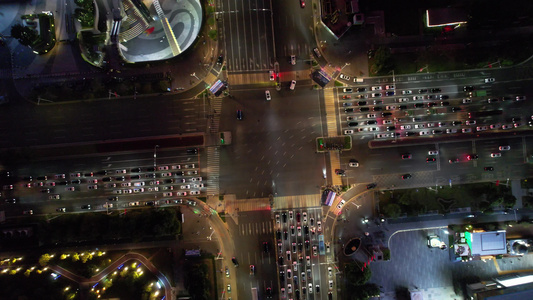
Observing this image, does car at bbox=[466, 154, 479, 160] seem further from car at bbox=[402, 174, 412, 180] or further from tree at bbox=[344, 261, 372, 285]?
tree at bbox=[344, 261, 372, 285]

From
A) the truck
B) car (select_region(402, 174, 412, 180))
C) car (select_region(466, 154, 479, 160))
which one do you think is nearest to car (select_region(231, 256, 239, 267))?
car (select_region(402, 174, 412, 180))

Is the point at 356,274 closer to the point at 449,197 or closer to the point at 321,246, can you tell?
the point at 321,246

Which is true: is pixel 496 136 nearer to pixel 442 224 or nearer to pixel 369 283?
pixel 442 224

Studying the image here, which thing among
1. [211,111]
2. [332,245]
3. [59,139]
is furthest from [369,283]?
[59,139]

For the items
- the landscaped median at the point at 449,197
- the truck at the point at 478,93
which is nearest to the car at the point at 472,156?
the landscaped median at the point at 449,197

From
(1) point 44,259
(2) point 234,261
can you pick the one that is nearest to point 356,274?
(2) point 234,261

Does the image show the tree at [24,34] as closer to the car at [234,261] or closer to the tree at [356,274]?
the car at [234,261]
